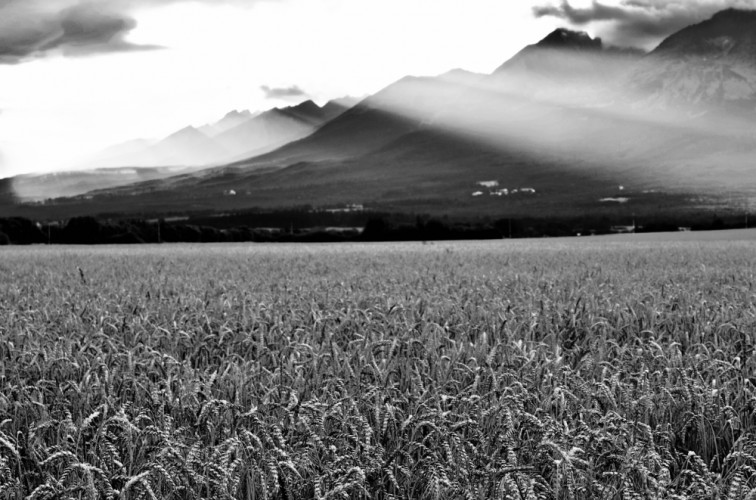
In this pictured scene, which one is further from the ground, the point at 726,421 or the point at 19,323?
the point at 19,323

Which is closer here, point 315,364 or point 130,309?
point 315,364

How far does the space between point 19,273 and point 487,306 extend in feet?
31.4

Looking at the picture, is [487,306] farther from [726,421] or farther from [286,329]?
[726,421]

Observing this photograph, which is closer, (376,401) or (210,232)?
(376,401)

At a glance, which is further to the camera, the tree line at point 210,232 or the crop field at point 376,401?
the tree line at point 210,232

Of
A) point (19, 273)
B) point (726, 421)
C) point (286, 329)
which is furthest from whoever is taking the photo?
point (19, 273)

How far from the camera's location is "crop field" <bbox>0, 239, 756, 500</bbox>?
2936 millimetres

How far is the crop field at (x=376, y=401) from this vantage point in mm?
2936

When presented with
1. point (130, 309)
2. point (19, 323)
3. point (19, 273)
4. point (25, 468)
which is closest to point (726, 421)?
point (25, 468)

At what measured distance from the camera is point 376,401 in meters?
3.80

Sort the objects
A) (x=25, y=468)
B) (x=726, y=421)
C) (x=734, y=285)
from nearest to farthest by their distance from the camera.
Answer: (x=25, y=468), (x=726, y=421), (x=734, y=285)

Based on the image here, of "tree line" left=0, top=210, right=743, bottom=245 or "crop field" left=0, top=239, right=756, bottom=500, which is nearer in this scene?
"crop field" left=0, top=239, right=756, bottom=500

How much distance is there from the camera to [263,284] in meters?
11.7

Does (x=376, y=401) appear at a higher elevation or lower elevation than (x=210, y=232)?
lower
